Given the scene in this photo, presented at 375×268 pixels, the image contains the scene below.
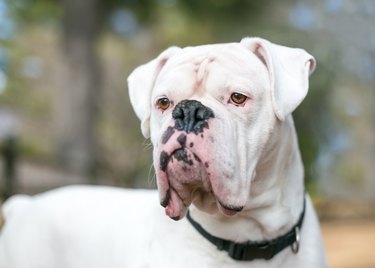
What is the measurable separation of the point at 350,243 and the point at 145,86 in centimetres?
631

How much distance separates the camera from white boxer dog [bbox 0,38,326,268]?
2.72 metres

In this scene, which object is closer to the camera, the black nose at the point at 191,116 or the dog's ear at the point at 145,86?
the black nose at the point at 191,116

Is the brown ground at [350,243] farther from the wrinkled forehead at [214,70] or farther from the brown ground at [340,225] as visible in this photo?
the wrinkled forehead at [214,70]

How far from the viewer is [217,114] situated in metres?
2.75

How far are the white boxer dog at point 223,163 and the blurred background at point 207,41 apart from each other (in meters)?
4.33

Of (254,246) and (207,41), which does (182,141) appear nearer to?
(254,246)

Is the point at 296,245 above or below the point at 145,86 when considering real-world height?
below

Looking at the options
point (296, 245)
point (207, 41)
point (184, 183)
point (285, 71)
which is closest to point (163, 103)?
point (184, 183)

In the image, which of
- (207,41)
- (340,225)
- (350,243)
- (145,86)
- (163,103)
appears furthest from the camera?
(207,41)

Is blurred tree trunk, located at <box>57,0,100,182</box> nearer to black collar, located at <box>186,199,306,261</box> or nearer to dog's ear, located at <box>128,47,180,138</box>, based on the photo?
dog's ear, located at <box>128,47,180,138</box>

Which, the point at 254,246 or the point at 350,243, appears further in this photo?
the point at 350,243

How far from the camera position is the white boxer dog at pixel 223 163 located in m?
2.72

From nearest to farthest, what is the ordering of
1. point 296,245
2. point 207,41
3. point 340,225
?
1. point 296,245
2. point 340,225
3. point 207,41

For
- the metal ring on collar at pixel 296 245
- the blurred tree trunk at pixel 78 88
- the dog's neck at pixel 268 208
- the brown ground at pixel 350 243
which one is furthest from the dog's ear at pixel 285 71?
the blurred tree trunk at pixel 78 88
